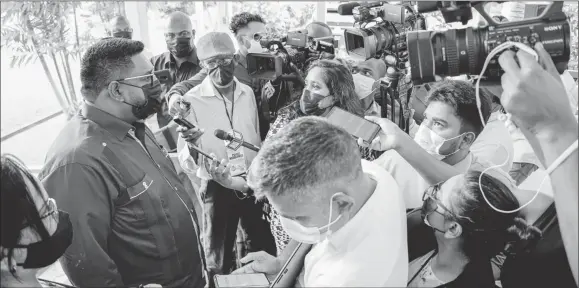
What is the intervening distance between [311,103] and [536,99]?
1.37 m

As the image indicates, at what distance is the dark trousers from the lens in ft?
8.86

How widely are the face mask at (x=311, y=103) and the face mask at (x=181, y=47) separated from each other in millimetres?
1626

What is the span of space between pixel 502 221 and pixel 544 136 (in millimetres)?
430

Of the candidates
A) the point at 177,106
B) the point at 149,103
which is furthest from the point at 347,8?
the point at 149,103

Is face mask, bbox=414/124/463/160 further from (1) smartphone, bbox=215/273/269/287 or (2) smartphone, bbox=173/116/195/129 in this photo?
(2) smartphone, bbox=173/116/195/129

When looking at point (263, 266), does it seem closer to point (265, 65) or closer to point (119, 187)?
point (119, 187)

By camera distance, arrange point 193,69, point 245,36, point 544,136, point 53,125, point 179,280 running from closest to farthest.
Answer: point 544,136 → point 179,280 → point 245,36 → point 193,69 → point 53,125

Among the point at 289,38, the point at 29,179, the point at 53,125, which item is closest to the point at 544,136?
the point at 29,179

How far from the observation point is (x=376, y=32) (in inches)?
92.5

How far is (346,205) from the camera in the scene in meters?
1.27

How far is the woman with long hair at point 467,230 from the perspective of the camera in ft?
4.56

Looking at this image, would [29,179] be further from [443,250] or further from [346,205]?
[443,250]

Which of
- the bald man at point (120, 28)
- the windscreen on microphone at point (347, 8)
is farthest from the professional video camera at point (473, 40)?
the bald man at point (120, 28)

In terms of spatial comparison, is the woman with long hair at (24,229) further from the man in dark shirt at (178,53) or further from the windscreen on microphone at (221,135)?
the man in dark shirt at (178,53)
